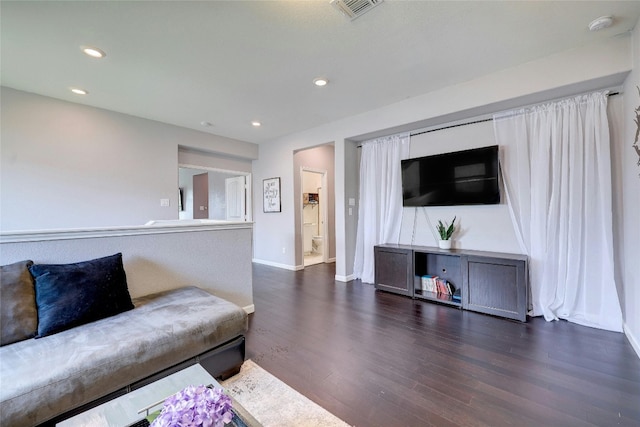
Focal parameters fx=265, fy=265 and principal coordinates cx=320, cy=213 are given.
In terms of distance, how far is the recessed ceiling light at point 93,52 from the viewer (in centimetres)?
241

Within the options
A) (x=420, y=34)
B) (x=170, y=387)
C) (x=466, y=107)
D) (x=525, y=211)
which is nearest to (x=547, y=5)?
(x=420, y=34)

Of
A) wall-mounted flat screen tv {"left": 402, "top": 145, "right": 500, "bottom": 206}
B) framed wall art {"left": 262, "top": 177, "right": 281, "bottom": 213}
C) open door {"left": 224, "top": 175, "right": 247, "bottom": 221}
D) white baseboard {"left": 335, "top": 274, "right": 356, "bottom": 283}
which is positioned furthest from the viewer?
open door {"left": 224, "top": 175, "right": 247, "bottom": 221}

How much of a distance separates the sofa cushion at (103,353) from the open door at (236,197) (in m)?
4.19

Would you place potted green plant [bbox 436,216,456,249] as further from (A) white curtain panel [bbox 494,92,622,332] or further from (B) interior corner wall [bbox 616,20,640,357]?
(B) interior corner wall [bbox 616,20,640,357]

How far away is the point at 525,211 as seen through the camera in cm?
301

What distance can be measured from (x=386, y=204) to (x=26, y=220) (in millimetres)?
4782

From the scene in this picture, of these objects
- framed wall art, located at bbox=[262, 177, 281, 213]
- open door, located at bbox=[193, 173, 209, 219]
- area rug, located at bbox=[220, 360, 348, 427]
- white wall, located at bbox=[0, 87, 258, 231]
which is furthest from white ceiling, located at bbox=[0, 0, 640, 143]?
open door, located at bbox=[193, 173, 209, 219]

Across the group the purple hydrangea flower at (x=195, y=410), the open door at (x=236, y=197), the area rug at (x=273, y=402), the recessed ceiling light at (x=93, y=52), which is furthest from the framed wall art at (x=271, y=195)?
the purple hydrangea flower at (x=195, y=410)

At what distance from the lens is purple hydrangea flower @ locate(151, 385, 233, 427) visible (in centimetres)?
76

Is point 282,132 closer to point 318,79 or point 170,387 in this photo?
point 318,79

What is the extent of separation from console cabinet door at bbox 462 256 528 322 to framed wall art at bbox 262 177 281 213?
364cm

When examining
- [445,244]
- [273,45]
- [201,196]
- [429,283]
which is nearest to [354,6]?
[273,45]

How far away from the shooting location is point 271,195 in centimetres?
564

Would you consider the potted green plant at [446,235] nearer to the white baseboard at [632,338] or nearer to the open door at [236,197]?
the white baseboard at [632,338]
